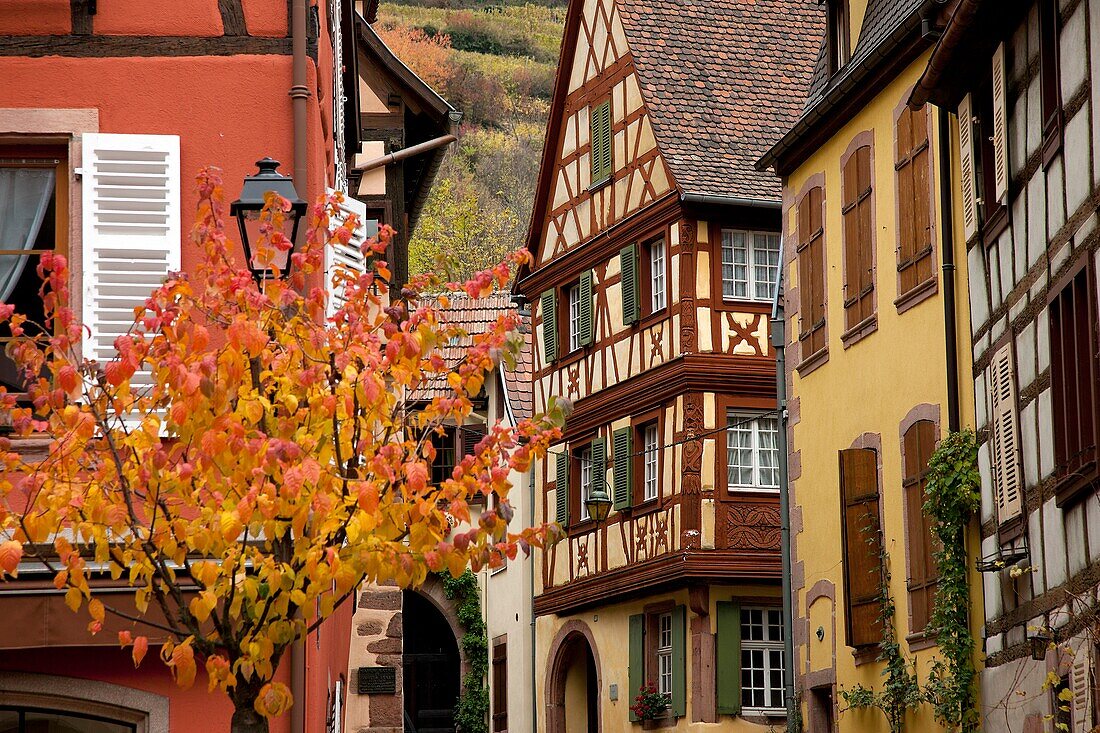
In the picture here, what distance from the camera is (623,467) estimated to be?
77.7 ft

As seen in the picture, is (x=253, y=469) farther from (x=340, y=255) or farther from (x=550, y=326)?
(x=550, y=326)

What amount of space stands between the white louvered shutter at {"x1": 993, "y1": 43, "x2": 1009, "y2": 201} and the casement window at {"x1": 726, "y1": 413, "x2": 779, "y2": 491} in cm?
1035

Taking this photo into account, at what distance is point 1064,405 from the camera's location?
1023 cm

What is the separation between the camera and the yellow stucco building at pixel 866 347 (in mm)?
14914

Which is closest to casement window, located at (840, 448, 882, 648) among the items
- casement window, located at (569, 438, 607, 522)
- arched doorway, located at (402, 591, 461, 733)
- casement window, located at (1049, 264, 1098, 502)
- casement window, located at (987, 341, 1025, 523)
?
casement window, located at (987, 341, 1025, 523)

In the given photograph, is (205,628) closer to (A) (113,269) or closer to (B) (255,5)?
(A) (113,269)

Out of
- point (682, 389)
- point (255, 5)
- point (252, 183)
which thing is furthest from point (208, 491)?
point (682, 389)

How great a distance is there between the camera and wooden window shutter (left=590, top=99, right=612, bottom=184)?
24672 millimetres

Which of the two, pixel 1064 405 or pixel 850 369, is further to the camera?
pixel 850 369

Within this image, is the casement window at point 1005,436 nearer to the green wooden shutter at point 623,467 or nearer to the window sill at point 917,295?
the window sill at point 917,295

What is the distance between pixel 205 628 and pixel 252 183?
2362 mm

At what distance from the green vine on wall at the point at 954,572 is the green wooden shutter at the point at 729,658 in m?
8.11

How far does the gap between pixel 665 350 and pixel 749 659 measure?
416 cm

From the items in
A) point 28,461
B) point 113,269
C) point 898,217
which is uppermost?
point 898,217
